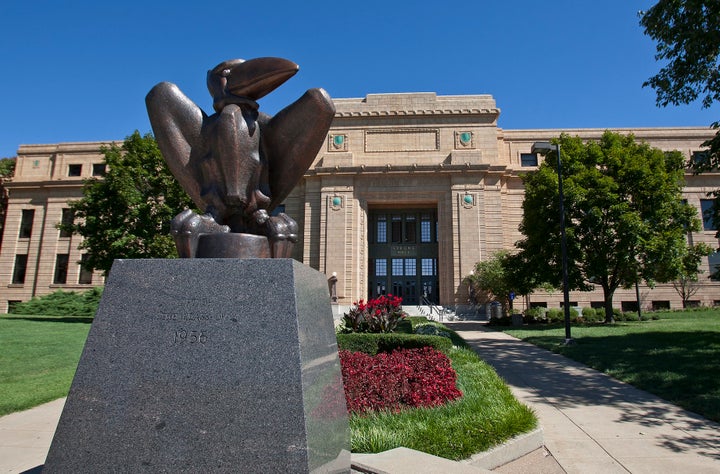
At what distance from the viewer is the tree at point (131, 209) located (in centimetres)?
2700

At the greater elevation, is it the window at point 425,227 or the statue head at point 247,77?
the window at point 425,227

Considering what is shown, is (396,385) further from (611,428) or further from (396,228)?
(396,228)

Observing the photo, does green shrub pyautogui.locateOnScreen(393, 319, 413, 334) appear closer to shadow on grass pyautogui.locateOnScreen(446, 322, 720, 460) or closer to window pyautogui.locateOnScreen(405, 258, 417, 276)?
shadow on grass pyautogui.locateOnScreen(446, 322, 720, 460)

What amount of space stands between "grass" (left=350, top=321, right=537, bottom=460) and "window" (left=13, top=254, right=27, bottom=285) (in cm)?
5326

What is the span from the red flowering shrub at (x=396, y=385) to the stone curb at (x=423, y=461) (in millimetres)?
1361

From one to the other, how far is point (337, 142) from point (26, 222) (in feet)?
115

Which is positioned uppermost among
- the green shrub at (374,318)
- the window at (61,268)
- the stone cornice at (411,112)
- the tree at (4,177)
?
the stone cornice at (411,112)

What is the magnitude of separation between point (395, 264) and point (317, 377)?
39269 millimetres

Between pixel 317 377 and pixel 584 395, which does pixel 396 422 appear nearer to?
pixel 317 377

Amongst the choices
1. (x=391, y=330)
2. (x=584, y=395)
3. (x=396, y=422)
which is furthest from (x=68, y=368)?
(x=584, y=395)

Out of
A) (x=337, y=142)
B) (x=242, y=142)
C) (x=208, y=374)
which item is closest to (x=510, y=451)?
(x=208, y=374)

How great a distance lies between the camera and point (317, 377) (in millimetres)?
3160

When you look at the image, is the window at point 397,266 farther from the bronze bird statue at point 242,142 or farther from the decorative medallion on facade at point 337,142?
the bronze bird statue at point 242,142

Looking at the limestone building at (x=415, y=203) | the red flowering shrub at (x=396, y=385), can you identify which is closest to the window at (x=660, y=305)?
the limestone building at (x=415, y=203)
